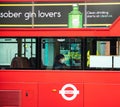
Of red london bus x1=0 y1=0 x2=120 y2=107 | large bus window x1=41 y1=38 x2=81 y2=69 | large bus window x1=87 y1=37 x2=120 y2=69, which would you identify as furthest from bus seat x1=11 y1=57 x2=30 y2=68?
large bus window x1=87 y1=37 x2=120 y2=69

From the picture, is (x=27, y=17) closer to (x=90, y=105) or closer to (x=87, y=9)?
(x=87, y=9)

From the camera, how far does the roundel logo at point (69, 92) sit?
1225 centimetres

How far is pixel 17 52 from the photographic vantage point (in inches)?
490

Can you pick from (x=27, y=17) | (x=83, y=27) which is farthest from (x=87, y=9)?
(x=27, y=17)

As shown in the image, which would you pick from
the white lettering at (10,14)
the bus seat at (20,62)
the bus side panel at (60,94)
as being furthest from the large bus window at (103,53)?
the white lettering at (10,14)

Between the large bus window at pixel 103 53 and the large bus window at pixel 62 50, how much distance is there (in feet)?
0.94

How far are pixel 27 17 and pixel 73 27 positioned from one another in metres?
1.15

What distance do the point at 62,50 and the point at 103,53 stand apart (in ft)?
3.23

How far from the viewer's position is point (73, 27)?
12.3 metres

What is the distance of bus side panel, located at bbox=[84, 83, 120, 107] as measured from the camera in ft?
40.2

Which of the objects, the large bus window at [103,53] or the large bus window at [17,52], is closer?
the large bus window at [103,53]

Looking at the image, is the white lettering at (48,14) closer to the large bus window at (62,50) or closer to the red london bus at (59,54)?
the red london bus at (59,54)

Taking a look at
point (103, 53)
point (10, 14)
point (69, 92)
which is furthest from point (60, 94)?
point (10, 14)

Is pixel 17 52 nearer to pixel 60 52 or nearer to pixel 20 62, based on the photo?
pixel 20 62
